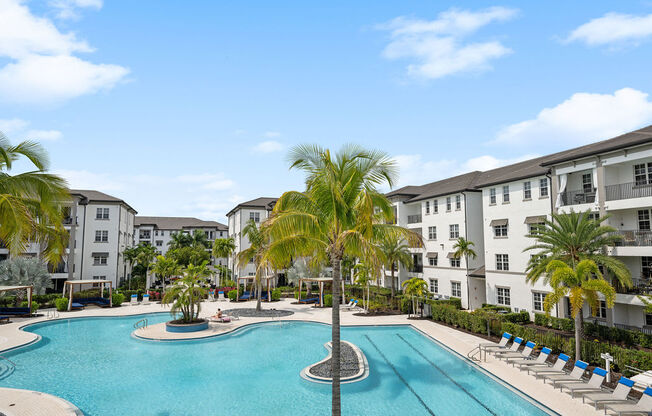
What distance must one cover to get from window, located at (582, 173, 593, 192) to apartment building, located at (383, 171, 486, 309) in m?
11.2

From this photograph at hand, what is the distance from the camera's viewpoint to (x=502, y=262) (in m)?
31.1

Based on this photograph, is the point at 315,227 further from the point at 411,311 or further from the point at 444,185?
the point at 444,185

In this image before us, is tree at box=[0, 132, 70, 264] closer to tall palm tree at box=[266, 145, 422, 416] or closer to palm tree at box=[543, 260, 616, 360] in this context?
tall palm tree at box=[266, 145, 422, 416]

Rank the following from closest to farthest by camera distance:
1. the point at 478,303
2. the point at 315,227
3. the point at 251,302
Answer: the point at 315,227, the point at 478,303, the point at 251,302

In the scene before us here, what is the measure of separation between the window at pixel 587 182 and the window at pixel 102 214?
49.7 m

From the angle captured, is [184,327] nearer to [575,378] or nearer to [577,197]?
[575,378]

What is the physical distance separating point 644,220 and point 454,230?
1667cm

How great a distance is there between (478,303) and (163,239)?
250ft

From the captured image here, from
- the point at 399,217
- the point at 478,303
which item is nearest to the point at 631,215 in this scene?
the point at 478,303

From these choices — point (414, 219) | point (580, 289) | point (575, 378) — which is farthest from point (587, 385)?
point (414, 219)

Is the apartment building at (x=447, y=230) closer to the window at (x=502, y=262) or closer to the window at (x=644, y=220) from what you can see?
the window at (x=502, y=262)

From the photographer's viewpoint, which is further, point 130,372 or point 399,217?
point 399,217

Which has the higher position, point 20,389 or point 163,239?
point 163,239

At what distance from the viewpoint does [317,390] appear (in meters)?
15.1
